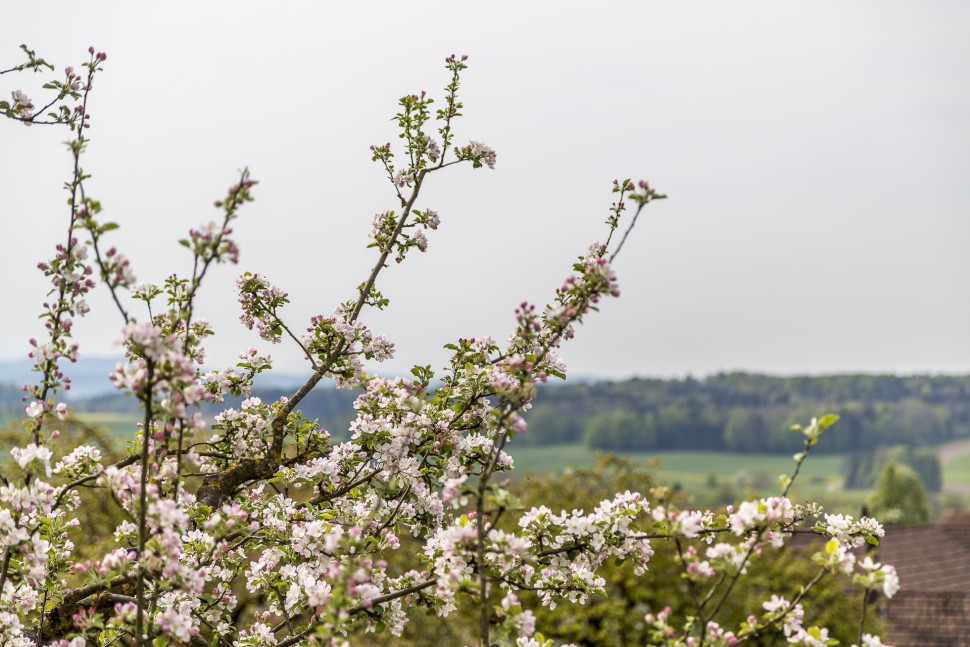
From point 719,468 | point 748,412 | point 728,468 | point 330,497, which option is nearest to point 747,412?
point 748,412

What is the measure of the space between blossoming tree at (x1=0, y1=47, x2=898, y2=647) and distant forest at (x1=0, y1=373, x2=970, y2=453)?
146 m

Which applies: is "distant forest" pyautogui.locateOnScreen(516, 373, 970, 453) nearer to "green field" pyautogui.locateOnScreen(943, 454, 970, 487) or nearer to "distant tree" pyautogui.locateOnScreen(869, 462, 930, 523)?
"green field" pyautogui.locateOnScreen(943, 454, 970, 487)

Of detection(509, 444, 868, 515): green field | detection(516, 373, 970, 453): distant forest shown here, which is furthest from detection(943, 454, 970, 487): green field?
detection(509, 444, 868, 515): green field

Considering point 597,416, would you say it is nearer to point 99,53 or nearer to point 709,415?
point 709,415

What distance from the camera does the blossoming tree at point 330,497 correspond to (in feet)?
12.1

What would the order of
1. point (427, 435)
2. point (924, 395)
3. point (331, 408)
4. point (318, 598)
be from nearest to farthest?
point (318, 598), point (427, 435), point (331, 408), point (924, 395)

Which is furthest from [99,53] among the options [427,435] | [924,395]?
[924,395]

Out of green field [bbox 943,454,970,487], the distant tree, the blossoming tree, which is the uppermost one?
the blossoming tree

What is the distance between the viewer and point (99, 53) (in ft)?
16.8

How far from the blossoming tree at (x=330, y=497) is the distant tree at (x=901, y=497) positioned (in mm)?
61640

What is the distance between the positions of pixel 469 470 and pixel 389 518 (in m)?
0.56

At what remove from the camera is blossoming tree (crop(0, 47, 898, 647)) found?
12.1ft

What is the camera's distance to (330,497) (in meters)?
5.57

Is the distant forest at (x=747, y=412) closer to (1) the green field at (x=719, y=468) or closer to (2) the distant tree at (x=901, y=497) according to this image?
(1) the green field at (x=719, y=468)
